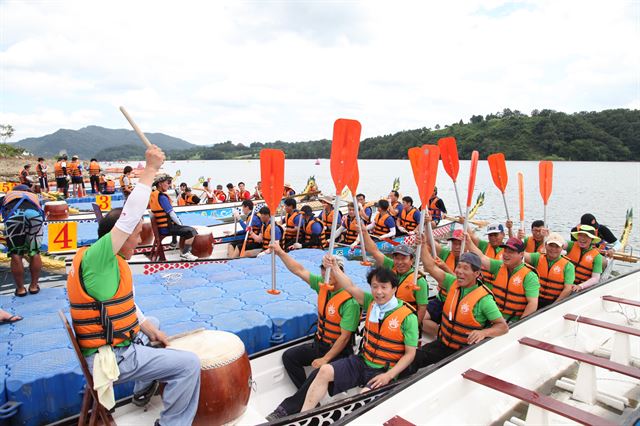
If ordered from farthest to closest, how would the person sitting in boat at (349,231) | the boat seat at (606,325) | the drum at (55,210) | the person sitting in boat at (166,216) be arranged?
the drum at (55,210)
the person sitting in boat at (349,231)
the person sitting in boat at (166,216)
the boat seat at (606,325)

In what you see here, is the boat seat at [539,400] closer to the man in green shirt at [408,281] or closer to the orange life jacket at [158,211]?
the man in green shirt at [408,281]

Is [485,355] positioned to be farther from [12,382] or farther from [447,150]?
[12,382]

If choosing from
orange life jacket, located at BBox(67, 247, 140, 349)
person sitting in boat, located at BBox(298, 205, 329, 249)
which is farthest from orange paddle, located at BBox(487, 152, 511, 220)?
orange life jacket, located at BBox(67, 247, 140, 349)

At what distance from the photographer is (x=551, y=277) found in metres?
4.82

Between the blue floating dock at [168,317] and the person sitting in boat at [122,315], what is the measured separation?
0.85 metres

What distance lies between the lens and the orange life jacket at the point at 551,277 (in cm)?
478

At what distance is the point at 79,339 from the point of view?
2.23 m

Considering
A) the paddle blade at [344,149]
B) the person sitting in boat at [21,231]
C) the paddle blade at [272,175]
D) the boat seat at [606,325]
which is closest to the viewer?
the paddle blade at [344,149]

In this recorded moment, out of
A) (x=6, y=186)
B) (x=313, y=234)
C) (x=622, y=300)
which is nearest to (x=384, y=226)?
(x=313, y=234)

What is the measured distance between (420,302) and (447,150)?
2.16 meters

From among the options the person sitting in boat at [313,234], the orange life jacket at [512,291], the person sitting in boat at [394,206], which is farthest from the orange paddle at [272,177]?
the person sitting in boat at [394,206]

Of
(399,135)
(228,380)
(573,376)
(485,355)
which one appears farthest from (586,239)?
(399,135)

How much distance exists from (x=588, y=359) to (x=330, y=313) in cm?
220

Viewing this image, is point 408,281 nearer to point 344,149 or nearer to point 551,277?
point 344,149
